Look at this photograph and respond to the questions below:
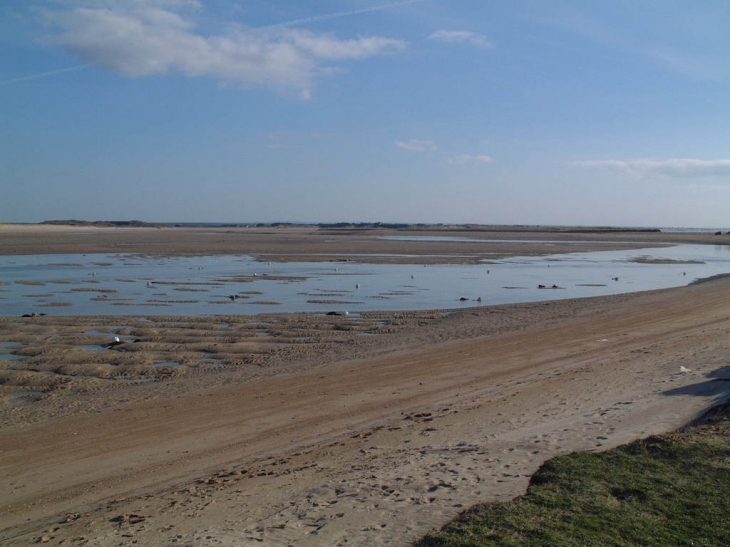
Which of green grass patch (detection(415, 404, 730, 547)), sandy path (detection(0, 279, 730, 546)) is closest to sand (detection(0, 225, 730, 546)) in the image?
sandy path (detection(0, 279, 730, 546))

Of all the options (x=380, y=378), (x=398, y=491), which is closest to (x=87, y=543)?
(x=398, y=491)

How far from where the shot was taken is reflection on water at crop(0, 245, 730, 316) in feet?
74.2

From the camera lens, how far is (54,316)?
19.6m

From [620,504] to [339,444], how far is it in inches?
148

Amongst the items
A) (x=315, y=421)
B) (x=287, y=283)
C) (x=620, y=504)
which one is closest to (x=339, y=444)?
(x=315, y=421)

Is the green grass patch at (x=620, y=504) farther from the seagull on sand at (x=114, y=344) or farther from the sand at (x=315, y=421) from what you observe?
the seagull on sand at (x=114, y=344)

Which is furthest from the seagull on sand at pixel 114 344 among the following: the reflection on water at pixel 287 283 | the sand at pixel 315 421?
the reflection on water at pixel 287 283

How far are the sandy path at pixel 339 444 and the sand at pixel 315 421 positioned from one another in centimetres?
3

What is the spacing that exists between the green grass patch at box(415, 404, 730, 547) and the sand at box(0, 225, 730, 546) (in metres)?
0.33

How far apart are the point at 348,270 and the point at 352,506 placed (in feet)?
99.7

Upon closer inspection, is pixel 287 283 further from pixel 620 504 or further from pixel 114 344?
pixel 620 504

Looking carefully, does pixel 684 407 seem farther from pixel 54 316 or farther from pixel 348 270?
pixel 348 270

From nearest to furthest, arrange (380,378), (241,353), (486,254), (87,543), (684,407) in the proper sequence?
1. (87,543)
2. (684,407)
3. (380,378)
4. (241,353)
5. (486,254)

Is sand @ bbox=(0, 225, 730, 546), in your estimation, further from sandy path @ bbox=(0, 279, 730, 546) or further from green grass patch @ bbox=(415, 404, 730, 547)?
green grass patch @ bbox=(415, 404, 730, 547)
